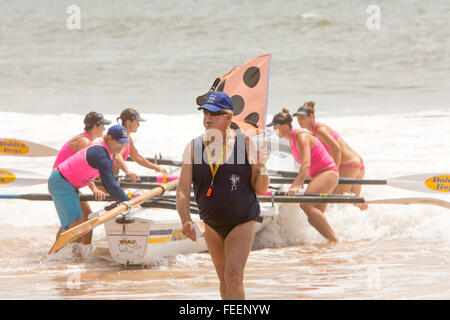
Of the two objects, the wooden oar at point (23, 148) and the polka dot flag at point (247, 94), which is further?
the wooden oar at point (23, 148)

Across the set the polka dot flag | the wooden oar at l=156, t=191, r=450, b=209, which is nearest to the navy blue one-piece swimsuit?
the wooden oar at l=156, t=191, r=450, b=209

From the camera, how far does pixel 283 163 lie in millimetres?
9117

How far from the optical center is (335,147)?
7.87 metres

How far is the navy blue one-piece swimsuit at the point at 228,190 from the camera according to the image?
13.0 ft

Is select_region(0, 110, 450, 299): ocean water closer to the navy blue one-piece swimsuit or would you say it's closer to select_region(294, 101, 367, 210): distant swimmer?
select_region(294, 101, 367, 210): distant swimmer

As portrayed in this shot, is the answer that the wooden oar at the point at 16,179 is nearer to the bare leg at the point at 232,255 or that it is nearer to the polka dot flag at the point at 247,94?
the polka dot flag at the point at 247,94

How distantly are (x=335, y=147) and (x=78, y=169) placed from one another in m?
3.01

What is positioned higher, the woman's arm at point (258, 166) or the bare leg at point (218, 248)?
the woman's arm at point (258, 166)

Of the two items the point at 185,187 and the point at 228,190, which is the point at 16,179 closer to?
the point at 185,187

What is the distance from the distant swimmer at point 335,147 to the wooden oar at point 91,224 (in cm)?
190

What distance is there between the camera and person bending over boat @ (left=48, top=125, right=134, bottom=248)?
633cm

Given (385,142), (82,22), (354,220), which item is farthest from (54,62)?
(354,220)

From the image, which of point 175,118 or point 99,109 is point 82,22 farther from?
point 175,118

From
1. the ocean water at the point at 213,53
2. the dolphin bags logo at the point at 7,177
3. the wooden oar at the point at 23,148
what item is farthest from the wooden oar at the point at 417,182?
the ocean water at the point at 213,53
